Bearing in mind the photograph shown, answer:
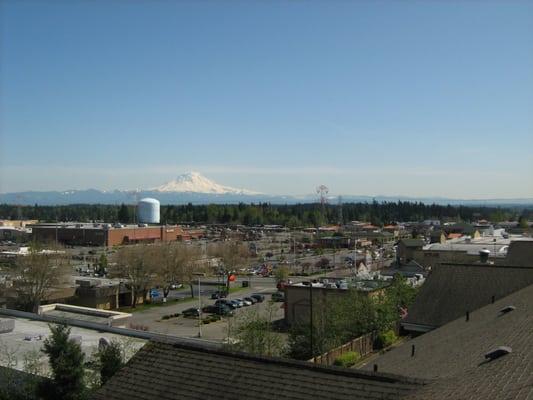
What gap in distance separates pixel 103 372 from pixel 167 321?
22.2m

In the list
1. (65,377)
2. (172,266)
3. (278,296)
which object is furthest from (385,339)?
(172,266)

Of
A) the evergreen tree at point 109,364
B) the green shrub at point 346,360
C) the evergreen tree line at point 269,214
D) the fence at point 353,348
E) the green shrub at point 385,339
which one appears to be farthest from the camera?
the evergreen tree line at point 269,214

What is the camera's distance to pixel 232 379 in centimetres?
740

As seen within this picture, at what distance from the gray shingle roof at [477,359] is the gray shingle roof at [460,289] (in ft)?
10.2

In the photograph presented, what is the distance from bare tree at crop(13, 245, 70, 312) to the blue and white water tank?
108027mm

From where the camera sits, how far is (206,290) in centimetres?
5059

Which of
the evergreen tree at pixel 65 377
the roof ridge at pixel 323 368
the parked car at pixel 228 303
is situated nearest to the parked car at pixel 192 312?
the parked car at pixel 228 303

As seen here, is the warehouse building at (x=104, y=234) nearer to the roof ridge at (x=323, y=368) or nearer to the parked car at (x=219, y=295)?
the parked car at (x=219, y=295)

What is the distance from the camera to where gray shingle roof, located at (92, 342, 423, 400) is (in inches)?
262

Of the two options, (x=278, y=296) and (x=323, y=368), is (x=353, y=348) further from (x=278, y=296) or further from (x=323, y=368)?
(x=278, y=296)

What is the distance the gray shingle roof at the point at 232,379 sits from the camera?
6.65m

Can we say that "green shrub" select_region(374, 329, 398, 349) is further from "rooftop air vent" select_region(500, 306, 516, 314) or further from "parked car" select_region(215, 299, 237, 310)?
"parked car" select_region(215, 299, 237, 310)

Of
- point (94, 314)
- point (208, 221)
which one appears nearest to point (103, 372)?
point (94, 314)

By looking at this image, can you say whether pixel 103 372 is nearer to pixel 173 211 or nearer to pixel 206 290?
pixel 206 290
